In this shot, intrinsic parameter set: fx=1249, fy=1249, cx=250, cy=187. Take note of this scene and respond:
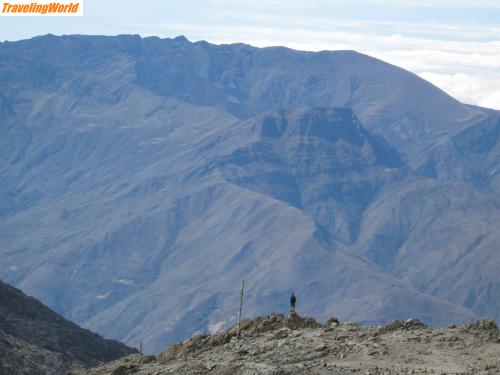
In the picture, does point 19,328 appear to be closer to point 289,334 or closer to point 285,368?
point 289,334

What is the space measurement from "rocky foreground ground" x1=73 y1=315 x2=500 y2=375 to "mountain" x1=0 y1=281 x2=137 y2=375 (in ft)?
72.2

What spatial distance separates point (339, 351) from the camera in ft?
153

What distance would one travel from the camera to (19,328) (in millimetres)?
85125

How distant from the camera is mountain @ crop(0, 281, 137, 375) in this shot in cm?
7475

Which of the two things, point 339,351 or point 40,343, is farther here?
point 40,343

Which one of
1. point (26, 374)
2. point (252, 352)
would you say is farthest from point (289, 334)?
point (26, 374)

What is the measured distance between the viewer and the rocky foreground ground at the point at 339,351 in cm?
4388

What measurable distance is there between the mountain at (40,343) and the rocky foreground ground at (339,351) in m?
22.0

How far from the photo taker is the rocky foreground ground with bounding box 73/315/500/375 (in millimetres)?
43875

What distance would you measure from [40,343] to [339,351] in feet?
136

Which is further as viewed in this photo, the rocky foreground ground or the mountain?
the mountain

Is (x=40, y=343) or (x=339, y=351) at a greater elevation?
(x=40, y=343)

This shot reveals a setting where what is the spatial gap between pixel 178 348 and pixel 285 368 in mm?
10986

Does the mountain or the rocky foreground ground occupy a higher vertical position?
the mountain
